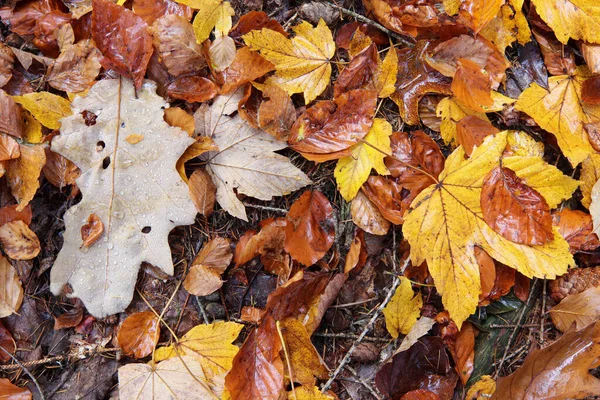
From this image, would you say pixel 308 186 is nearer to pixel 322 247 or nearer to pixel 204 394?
pixel 322 247

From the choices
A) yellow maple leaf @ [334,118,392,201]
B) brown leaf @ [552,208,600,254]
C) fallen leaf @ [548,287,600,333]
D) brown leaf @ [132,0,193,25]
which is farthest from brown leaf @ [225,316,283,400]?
brown leaf @ [132,0,193,25]

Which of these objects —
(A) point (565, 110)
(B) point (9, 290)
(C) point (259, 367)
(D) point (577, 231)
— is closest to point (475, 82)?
(A) point (565, 110)

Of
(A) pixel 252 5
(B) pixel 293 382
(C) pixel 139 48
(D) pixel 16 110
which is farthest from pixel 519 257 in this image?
(D) pixel 16 110

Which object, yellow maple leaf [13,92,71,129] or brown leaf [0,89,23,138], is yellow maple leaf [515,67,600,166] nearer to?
yellow maple leaf [13,92,71,129]

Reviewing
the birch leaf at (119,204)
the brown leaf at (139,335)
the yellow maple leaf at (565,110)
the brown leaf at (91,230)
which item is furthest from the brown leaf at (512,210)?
the brown leaf at (91,230)

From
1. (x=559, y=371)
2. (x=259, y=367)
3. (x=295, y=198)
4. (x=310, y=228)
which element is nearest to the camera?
(x=559, y=371)

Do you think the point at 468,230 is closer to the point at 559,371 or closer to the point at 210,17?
the point at 559,371
